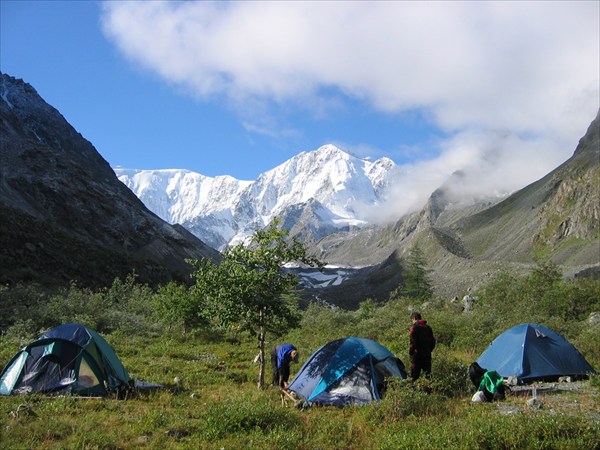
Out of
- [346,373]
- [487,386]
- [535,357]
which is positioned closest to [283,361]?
[346,373]

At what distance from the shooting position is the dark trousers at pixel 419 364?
12898mm

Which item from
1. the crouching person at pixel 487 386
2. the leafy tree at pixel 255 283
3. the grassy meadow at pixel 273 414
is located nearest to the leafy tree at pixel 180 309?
the grassy meadow at pixel 273 414

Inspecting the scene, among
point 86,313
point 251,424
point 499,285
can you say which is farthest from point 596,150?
point 251,424

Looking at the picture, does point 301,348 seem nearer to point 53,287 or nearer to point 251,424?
point 251,424

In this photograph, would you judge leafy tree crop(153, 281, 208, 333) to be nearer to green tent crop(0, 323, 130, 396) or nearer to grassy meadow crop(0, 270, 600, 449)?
grassy meadow crop(0, 270, 600, 449)

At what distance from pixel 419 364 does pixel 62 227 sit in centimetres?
7058

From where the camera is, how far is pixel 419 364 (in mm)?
12945

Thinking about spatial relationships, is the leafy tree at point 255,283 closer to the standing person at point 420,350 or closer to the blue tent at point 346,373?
the blue tent at point 346,373

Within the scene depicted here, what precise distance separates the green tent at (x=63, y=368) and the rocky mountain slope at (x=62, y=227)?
37.7 meters

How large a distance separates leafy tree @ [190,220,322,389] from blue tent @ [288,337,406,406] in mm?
2126

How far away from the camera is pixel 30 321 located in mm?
25359

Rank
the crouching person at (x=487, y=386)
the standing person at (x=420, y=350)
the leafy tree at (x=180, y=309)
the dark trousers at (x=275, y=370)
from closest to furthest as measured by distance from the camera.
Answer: the crouching person at (x=487, y=386) < the standing person at (x=420, y=350) < the dark trousers at (x=275, y=370) < the leafy tree at (x=180, y=309)

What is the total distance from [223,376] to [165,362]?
377cm

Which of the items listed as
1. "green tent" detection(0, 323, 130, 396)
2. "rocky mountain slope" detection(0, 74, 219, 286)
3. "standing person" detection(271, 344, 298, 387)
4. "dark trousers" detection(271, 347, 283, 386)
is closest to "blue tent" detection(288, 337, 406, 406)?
"standing person" detection(271, 344, 298, 387)
